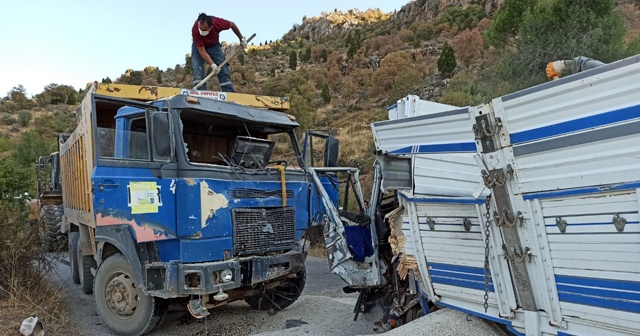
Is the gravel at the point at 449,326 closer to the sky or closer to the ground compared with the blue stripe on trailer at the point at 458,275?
closer to the ground

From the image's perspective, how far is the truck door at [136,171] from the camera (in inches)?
181

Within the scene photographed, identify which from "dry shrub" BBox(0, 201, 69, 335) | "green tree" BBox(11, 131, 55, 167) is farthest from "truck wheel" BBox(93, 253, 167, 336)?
"green tree" BBox(11, 131, 55, 167)

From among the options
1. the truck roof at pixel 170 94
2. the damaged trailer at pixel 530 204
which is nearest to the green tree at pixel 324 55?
the truck roof at pixel 170 94

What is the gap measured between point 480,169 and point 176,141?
3067 millimetres

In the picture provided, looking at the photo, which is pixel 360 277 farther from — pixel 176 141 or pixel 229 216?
pixel 176 141

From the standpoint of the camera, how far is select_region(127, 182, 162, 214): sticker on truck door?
4.60m

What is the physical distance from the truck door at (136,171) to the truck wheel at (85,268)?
6.80 ft

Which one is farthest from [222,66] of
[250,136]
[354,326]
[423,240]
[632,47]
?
[632,47]

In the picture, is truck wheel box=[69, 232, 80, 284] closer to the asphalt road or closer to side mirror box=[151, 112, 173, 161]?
the asphalt road

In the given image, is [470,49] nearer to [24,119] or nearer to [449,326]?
[449,326]

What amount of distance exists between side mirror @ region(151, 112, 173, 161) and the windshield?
44 cm

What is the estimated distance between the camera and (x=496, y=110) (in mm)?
2895

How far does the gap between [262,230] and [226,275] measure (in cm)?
66

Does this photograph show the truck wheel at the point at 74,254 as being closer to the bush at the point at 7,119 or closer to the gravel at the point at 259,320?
the gravel at the point at 259,320
